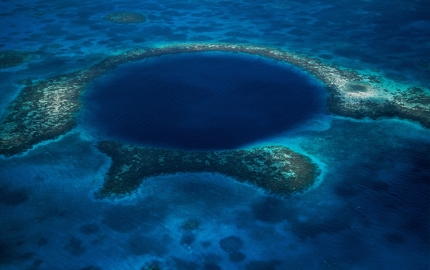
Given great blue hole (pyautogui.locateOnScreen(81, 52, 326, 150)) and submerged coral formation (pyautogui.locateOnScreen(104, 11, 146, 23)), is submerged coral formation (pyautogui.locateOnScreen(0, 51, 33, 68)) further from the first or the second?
submerged coral formation (pyautogui.locateOnScreen(104, 11, 146, 23))

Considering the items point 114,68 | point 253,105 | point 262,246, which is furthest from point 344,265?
point 114,68

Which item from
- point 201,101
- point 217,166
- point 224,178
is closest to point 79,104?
point 201,101

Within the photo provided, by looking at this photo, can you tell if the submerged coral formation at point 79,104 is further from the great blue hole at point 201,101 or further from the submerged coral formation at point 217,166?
the submerged coral formation at point 217,166

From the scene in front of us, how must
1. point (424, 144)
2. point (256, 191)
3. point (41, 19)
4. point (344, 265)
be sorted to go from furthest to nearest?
1. point (41, 19)
2. point (424, 144)
3. point (256, 191)
4. point (344, 265)

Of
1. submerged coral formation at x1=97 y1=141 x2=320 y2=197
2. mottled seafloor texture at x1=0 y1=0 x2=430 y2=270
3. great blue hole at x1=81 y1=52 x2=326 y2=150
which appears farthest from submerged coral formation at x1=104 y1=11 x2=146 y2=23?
submerged coral formation at x1=97 y1=141 x2=320 y2=197

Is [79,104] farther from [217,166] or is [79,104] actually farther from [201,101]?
[217,166]

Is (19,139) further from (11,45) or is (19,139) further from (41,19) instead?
(41,19)

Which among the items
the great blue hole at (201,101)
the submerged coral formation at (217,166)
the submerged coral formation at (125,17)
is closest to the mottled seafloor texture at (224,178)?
the submerged coral formation at (217,166)
